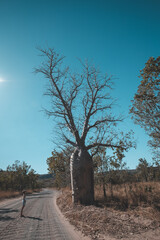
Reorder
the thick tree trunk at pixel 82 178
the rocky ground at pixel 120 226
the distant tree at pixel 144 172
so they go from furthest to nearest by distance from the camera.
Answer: the distant tree at pixel 144 172
the thick tree trunk at pixel 82 178
the rocky ground at pixel 120 226

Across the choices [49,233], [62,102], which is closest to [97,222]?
[49,233]

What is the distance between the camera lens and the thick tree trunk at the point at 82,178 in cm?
771

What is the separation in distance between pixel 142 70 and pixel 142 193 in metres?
6.20

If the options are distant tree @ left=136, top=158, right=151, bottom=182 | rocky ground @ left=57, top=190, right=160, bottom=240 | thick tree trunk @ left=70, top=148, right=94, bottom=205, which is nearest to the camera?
rocky ground @ left=57, top=190, right=160, bottom=240

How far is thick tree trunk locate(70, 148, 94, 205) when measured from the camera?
7.71 m

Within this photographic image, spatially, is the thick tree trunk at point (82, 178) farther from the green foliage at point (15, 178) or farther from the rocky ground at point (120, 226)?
the green foliage at point (15, 178)

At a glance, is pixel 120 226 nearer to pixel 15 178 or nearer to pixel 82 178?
pixel 82 178

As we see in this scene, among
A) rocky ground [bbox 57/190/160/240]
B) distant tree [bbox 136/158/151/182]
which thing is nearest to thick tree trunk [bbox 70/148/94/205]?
rocky ground [bbox 57/190/160/240]

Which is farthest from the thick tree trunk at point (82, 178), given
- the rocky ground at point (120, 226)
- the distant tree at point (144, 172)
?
the distant tree at point (144, 172)

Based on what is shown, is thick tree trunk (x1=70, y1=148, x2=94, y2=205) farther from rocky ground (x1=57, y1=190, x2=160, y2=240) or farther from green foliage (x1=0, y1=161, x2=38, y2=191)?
green foliage (x1=0, y1=161, x2=38, y2=191)

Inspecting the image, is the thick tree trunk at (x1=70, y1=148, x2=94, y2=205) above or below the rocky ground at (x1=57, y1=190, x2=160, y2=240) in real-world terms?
above

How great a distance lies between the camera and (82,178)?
7.95 meters

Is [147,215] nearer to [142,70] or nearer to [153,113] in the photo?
[153,113]

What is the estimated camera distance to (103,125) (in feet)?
30.0
